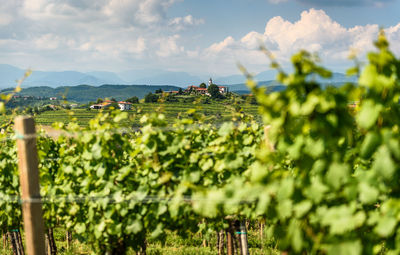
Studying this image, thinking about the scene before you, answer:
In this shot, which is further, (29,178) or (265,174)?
(29,178)

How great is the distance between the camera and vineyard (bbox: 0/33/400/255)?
1942mm

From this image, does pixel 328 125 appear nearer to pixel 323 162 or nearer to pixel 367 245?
pixel 323 162

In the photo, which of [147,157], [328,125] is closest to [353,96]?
[328,125]

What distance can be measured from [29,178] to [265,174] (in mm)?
2035

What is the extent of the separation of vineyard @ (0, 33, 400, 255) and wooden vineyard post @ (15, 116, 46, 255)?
8 cm

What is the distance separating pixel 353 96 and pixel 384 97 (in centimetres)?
21

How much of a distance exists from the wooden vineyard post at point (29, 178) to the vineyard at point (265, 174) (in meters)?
0.08

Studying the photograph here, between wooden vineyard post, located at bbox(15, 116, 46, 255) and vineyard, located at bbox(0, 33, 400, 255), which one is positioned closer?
vineyard, located at bbox(0, 33, 400, 255)

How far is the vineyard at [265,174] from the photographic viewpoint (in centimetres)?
194

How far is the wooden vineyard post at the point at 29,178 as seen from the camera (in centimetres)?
291

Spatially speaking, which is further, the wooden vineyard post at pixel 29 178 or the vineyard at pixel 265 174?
the wooden vineyard post at pixel 29 178

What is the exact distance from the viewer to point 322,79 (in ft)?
6.62

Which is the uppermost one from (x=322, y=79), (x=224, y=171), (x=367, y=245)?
(x=322, y=79)

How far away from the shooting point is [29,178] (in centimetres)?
293
